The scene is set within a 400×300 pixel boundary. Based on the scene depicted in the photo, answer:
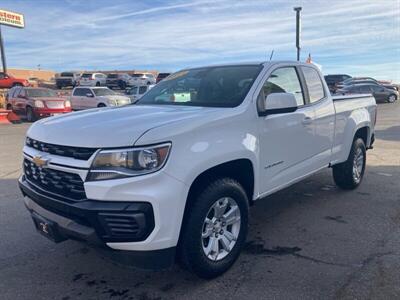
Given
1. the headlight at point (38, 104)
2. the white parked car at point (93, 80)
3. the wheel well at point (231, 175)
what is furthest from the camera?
the white parked car at point (93, 80)

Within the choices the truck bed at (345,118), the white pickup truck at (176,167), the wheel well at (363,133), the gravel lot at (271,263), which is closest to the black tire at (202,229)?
the white pickup truck at (176,167)

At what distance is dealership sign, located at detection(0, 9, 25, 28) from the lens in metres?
34.3

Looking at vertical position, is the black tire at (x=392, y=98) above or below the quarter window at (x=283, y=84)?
below

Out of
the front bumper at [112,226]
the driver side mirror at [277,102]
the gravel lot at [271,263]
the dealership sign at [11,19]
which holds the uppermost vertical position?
the dealership sign at [11,19]

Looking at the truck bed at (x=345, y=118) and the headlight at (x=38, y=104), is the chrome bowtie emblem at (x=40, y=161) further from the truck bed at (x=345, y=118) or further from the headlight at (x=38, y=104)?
the headlight at (x=38, y=104)

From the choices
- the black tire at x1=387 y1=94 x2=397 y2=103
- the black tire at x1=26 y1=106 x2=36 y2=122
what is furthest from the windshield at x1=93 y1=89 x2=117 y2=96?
the black tire at x1=387 y1=94 x2=397 y2=103

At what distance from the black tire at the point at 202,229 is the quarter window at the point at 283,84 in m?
0.96

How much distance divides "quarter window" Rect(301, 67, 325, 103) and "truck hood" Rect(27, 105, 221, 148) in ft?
6.18

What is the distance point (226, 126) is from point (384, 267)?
191cm

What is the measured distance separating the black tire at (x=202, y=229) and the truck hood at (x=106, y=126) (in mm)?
618

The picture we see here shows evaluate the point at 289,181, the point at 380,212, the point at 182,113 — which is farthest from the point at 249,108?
the point at 380,212

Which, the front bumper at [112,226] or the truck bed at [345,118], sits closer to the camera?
the front bumper at [112,226]

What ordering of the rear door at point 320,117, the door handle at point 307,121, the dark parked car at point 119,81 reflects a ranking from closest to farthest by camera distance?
the door handle at point 307,121 → the rear door at point 320,117 → the dark parked car at point 119,81

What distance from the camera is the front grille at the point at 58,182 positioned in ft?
→ 9.61
